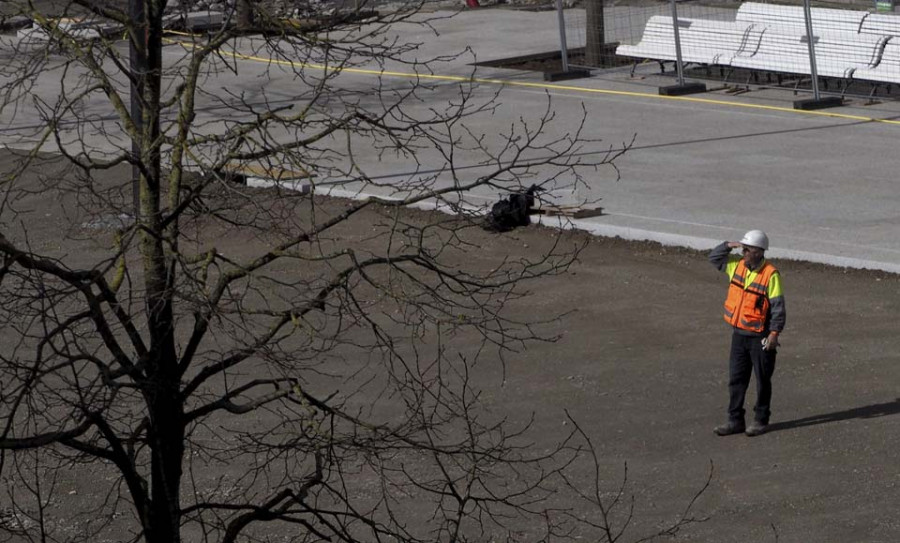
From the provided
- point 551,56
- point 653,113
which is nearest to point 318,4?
point 653,113

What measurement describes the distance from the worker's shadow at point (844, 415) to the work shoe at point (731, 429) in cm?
28

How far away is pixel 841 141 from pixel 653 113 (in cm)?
389

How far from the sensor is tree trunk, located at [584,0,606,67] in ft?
92.9

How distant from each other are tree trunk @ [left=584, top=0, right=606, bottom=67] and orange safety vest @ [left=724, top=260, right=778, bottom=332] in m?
17.8

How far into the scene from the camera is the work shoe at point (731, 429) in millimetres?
11109

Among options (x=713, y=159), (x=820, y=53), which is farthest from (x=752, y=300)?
(x=820, y=53)

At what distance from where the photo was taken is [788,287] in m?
14.8

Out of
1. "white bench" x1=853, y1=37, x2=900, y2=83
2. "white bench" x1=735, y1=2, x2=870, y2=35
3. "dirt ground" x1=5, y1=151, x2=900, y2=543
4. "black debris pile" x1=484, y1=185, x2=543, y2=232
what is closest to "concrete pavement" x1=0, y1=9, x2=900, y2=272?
"white bench" x1=853, y1=37, x2=900, y2=83

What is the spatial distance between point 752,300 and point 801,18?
55.5ft

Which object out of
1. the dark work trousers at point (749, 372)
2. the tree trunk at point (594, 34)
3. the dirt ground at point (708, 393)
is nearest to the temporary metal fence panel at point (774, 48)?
the tree trunk at point (594, 34)

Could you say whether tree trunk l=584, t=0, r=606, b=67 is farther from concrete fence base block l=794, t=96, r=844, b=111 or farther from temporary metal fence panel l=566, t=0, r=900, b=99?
concrete fence base block l=794, t=96, r=844, b=111

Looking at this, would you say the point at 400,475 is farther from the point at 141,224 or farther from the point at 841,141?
the point at 841,141

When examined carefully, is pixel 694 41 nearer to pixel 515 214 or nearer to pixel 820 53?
pixel 820 53

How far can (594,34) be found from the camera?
93.1 feet
